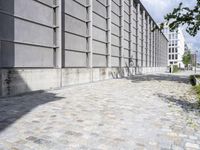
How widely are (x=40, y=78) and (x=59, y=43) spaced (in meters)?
2.81

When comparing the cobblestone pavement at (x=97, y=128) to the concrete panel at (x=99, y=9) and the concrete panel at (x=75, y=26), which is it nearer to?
the concrete panel at (x=75, y=26)

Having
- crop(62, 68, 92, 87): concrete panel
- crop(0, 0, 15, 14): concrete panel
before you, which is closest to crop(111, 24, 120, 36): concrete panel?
crop(62, 68, 92, 87): concrete panel

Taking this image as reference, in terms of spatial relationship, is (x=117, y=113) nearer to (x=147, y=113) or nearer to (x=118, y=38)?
(x=147, y=113)

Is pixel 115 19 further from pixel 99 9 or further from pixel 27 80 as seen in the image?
pixel 27 80

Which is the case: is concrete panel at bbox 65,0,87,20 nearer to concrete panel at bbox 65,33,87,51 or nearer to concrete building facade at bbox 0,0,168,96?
concrete building facade at bbox 0,0,168,96

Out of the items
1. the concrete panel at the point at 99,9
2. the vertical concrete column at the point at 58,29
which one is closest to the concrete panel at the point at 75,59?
the vertical concrete column at the point at 58,29

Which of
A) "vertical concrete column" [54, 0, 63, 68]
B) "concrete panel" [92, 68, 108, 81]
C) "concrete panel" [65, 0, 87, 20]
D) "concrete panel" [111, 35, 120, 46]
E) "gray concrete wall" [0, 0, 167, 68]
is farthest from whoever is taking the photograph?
"concrete panel" [111, 35, 120, 46]

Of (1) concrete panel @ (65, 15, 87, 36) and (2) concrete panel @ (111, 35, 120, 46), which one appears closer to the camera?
(1) concrete panel @ (65, 15, 87, 36)

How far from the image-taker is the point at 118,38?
25.6m

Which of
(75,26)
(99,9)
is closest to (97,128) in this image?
(75,26)

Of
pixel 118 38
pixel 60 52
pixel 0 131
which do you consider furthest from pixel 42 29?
pixel 118 38

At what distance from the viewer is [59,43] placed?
13.2 metres

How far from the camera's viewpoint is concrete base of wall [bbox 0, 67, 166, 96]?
9391mm

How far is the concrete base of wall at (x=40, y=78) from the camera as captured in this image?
9391 millimetres
